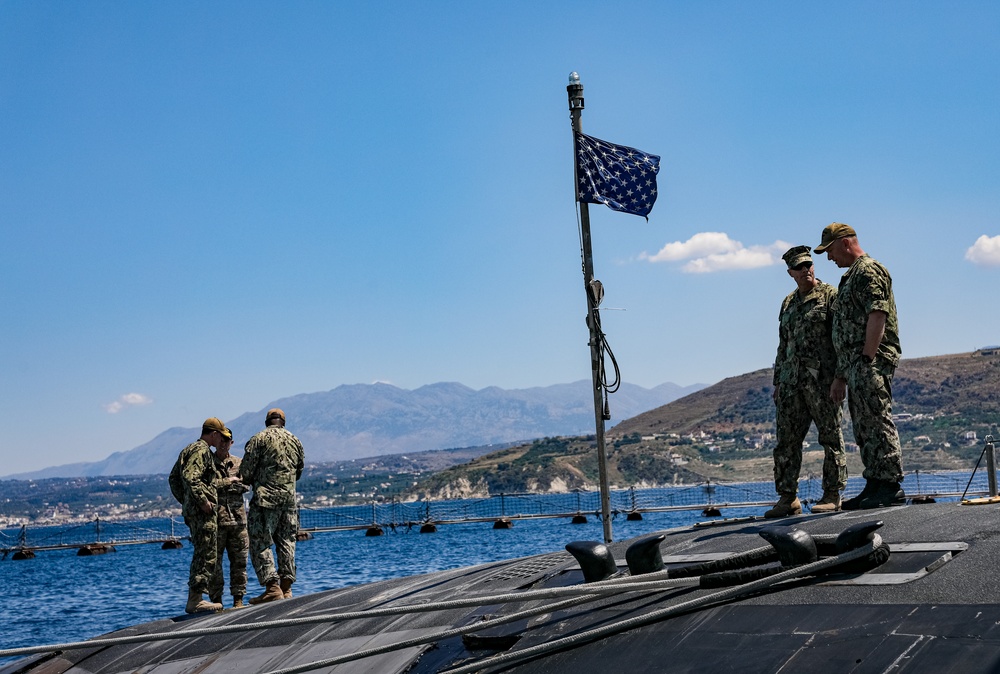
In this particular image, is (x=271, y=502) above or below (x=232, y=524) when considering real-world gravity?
above

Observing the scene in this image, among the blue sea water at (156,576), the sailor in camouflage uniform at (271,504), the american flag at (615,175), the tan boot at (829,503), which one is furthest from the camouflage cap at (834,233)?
the blue sea water at (156,576)

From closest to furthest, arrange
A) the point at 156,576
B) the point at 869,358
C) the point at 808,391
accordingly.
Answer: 1. the point at 869,358
2. the point at 808,391
3. the point at 156,576

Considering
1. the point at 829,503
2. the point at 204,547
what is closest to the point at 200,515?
the point at 204,547

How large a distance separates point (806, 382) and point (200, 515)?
6568 millimetres

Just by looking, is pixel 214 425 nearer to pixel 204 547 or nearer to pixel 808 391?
pixel 204 547

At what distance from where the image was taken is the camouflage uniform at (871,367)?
8.26 m

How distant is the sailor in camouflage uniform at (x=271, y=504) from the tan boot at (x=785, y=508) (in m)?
5.71

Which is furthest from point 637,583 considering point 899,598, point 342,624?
point 342,624

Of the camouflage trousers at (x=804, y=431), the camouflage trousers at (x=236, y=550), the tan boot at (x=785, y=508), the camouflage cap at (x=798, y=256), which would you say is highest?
the camouflage cap at (x=798, y=256)

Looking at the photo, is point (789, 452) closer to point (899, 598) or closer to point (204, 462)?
point (899, 598)

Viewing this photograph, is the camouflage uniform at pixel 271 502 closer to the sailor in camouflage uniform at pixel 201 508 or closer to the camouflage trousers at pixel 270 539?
the camouflage trousers at pixel 270 539

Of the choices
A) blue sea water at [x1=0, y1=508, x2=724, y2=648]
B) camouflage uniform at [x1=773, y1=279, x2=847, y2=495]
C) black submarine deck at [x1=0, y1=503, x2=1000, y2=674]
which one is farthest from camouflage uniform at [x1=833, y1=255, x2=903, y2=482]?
blue sea water at [x1=0, y1=508, x2=724, y2=648]

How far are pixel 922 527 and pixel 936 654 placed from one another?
6.67 feet

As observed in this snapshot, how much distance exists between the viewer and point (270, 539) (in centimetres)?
1285
